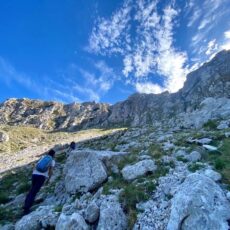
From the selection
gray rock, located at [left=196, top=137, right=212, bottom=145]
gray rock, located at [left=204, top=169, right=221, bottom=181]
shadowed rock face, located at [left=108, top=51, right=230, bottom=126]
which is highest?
shadowed rock face, located at [left=108, top=51, right=230, bottom=126]

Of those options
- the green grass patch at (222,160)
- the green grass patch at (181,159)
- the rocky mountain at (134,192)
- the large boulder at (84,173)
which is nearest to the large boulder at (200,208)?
the rocky mountain at (134,192)

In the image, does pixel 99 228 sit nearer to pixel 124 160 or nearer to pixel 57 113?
pixel 124 160

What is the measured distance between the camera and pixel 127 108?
557ft

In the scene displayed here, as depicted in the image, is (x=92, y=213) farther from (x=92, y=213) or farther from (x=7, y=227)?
(x=7, y=227)

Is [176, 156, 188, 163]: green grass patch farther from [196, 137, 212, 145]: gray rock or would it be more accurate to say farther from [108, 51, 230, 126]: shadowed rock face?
[108, 51, 230, 126]: shadowed rock face

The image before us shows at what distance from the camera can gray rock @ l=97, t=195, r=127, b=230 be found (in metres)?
9.14

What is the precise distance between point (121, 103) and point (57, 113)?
42973 millimetres

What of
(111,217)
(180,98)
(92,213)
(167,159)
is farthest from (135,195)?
(180,98)

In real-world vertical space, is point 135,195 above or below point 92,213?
above

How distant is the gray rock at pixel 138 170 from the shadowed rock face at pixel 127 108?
413ft

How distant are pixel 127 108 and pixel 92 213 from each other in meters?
160

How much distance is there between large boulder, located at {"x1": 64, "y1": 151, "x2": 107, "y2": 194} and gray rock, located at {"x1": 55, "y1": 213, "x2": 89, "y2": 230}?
127 inches

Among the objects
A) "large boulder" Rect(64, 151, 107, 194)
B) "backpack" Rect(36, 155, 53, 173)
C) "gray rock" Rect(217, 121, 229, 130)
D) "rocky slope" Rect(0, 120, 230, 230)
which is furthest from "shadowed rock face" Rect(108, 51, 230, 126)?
"backpack" Rect(36, 155, 53, 173)

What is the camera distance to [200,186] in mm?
8859
